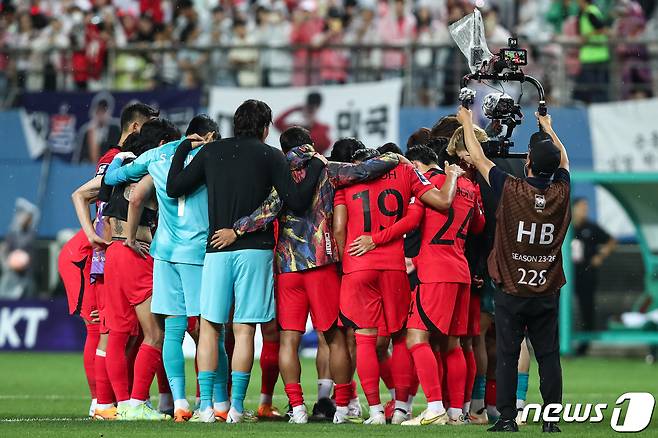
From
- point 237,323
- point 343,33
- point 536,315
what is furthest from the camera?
point 343,33

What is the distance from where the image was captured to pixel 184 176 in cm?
1034

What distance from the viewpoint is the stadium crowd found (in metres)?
20.4

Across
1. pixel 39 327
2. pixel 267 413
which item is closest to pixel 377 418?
pixel 267 413

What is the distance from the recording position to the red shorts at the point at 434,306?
1038 cm

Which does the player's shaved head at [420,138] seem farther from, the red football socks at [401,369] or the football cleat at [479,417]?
the football cleat at [479,417]

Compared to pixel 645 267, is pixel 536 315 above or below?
above

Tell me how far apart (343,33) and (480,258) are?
10.9m

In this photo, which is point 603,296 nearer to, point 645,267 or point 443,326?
point 645,267

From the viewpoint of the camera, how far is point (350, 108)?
65.6 ft

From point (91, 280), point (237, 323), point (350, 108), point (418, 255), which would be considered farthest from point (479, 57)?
point (350, 108)

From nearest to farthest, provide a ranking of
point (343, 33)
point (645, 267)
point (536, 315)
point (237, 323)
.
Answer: point (536, 315), point (237, 323), point (645, 267), point (343, 33)

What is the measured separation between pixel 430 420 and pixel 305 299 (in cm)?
135

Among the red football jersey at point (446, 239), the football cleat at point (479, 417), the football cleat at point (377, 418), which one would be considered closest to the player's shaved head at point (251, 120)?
the red football jersey at point (446, 239)

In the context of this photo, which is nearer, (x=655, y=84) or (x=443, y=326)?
(x=443, y=326)
